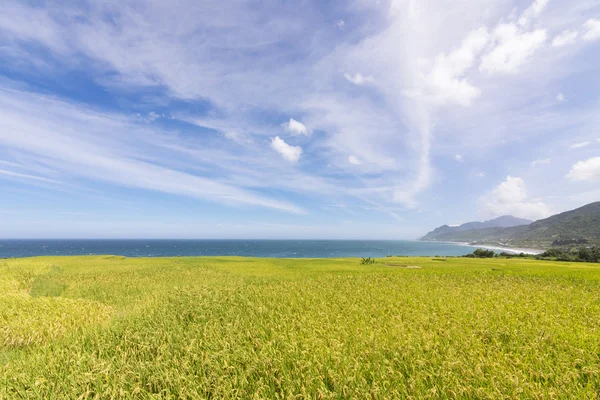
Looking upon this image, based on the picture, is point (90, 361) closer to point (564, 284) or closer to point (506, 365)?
point (506, 365)

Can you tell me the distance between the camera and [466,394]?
215 inches

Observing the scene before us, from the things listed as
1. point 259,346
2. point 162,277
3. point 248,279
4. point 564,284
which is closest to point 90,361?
point 259,346

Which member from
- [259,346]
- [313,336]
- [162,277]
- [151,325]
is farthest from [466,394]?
[162,277]

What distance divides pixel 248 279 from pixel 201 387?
15520mm

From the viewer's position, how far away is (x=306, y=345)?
24.6 ft

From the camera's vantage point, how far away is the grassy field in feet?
19.4

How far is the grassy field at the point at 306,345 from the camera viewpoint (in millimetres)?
5925

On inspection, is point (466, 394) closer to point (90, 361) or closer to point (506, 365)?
point (506, 365)

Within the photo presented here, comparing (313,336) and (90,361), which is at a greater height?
(313,336)

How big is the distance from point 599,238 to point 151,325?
10068 inches

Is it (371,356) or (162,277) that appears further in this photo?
(162,277)

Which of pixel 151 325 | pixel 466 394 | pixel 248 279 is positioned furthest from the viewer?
pixel 248 279

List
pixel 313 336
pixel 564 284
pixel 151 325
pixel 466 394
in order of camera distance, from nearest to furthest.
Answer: pixel 466 394 < pixel 313 336 < pixel 151 325 < pixel 564 284

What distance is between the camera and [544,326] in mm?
8953
